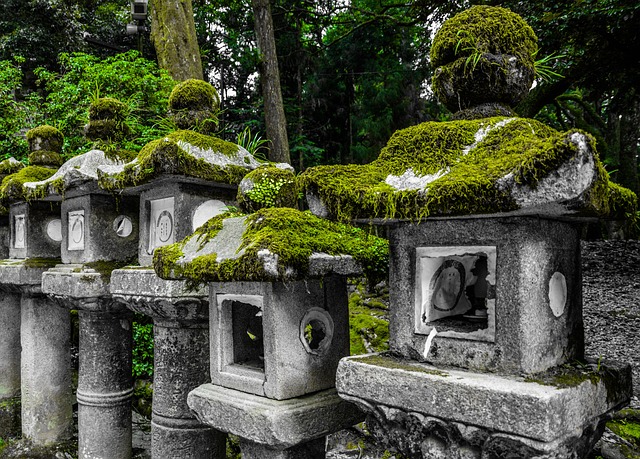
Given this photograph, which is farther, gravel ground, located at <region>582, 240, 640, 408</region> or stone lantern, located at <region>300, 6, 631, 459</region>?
gravel ground, located at <region>582, 240, 640, 408</region>

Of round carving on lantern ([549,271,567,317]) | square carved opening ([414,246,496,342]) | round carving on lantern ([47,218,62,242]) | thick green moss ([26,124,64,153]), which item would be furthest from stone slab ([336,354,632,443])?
thick green moss ([26,124,64,153])

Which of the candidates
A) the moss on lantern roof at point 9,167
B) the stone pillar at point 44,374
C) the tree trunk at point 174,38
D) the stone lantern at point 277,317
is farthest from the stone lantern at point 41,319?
the stone lantern at point 277,317

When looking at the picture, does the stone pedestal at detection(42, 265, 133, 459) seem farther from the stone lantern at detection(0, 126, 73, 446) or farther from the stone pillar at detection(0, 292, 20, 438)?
the stone pillar at detection(0, 292, 20, 438)

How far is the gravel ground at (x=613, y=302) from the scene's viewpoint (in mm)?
5930

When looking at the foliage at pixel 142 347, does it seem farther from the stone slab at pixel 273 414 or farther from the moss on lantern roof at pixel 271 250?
the moss on lantern roof at pixel 271 250

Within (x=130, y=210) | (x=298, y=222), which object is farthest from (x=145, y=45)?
(x=298, y=222)

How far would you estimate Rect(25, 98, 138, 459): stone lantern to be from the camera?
168 inches

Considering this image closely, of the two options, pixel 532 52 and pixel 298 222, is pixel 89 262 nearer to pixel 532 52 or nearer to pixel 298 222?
pixel 298 222

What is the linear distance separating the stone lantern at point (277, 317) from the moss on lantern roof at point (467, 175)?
39 centimetres

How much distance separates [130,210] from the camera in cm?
449

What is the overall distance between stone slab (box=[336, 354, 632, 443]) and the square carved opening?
20cm

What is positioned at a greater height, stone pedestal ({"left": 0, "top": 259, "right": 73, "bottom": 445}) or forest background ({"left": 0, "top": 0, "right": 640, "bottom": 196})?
forest background ({"left": 0, "top": 0, "right": 640, "bottom": 196})

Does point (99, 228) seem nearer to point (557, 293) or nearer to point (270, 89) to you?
point (557, 293)

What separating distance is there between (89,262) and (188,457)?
1869 millimetres
